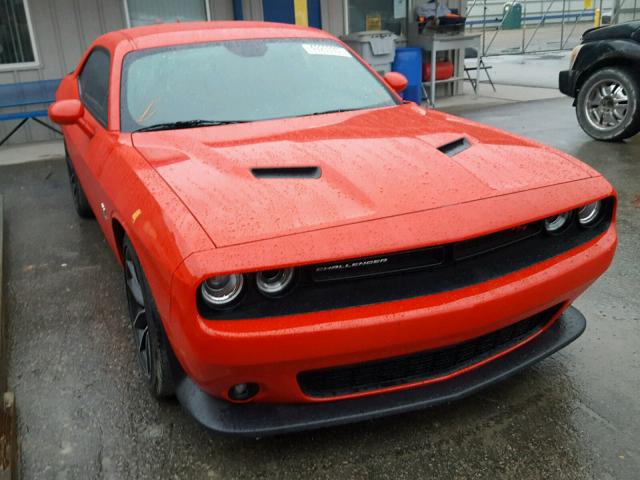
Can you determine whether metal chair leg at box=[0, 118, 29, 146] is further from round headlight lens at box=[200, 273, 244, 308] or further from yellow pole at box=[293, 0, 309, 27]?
round headlight lens at box=[200, 273, 244, 308]

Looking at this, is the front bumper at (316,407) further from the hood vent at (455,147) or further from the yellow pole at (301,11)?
the yellow pole at (301,11)

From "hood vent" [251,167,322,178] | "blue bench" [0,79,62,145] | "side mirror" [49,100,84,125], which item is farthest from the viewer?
"blue bench" [0,79,62,145]

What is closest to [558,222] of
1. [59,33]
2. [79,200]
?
[79,200]

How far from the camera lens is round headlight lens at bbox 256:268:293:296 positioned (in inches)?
73.3

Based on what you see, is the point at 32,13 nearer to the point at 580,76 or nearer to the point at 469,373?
the point at 580,76

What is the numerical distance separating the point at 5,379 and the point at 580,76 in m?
6.64

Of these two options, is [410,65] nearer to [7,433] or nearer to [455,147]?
[455,147]

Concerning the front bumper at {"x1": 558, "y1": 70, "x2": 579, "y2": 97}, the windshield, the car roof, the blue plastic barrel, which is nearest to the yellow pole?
the blue plastic barrel

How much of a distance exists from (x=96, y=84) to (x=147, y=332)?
2.01m

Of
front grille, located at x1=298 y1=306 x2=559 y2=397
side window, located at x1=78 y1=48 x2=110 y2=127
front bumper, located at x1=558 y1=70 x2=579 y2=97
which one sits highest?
side window, located at x1=78 y1=48 x2=110 y2=127

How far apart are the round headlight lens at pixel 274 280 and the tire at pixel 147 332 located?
53 centimetres

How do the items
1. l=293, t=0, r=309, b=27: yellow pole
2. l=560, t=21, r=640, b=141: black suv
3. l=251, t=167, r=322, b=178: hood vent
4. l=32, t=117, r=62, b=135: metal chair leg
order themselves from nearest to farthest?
l=251, t=167, r=322, b=178: hood vent → l=560, t=21, r=640, b=141: black suv → l=32, t=117, r=62, b=135: metal chair leg → l=293, t=0, r=309, b=27: yellow pole

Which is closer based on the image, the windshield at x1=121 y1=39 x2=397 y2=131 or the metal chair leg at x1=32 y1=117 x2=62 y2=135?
the windshield at x1=121 y1=39 x2=397 y2=131

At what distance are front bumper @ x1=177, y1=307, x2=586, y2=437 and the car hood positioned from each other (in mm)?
613
